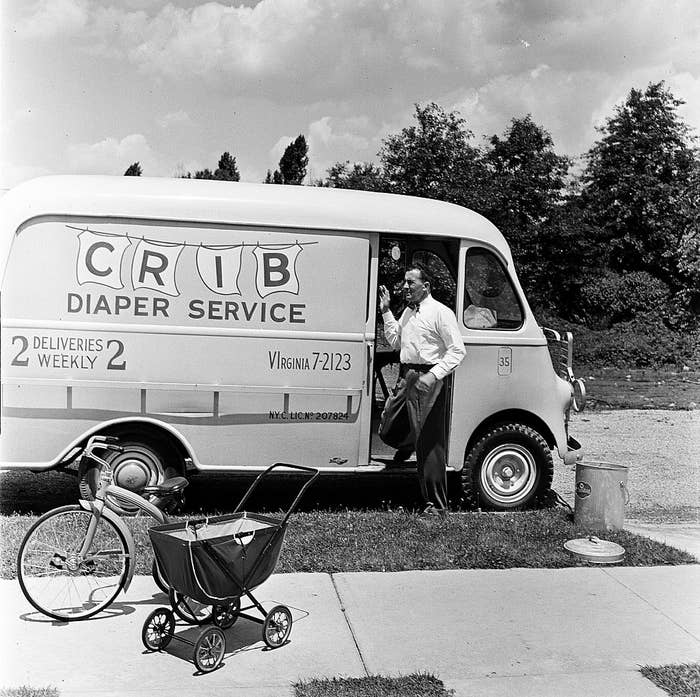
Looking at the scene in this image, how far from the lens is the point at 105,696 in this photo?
434 centimetres

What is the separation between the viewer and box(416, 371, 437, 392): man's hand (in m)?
7.73

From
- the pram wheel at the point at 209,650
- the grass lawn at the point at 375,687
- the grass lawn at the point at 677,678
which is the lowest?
the grass lawn at the point at 375,687

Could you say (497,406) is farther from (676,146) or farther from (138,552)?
(676,146)

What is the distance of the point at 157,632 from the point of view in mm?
4855

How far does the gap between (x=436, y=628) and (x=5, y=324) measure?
4.14 m

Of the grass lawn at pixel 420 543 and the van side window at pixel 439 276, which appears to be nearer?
the grass lawn at pixel 420 543

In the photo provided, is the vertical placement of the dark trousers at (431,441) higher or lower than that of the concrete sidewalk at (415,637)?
higher

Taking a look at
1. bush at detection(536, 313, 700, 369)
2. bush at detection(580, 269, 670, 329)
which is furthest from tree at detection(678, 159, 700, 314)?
bush at detection(536, 313, 700, 369)

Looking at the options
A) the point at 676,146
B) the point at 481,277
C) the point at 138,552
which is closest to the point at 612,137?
the point at 676,146

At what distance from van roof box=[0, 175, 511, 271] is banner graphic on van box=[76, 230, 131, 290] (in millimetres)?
199

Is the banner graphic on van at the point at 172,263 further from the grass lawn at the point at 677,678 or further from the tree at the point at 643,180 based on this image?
the tree at the point at 643,180

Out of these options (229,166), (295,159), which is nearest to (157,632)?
(295,159)

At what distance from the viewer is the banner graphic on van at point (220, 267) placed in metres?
7.69

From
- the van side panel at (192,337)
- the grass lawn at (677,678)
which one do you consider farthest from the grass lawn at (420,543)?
the grass lawn at (677,678)
